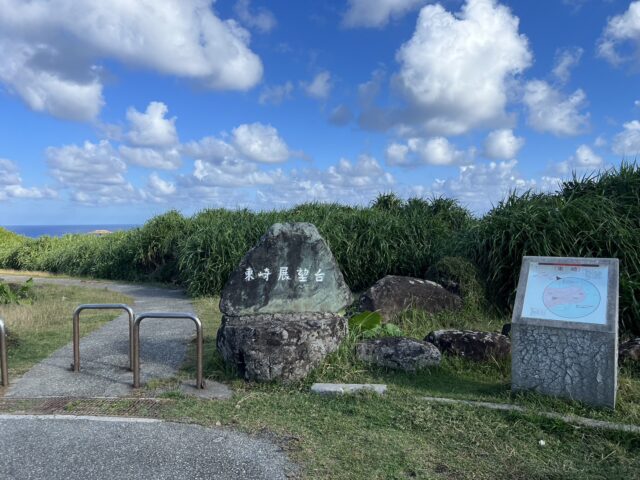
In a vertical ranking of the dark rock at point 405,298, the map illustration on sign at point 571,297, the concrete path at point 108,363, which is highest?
the map illustration on sign at point 571,297

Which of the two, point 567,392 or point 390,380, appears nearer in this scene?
point 567,392

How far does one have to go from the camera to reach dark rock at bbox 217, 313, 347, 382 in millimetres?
5195

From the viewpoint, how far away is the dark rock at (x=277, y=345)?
17.0 feet

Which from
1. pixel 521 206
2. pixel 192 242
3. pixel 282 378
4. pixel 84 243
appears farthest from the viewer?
pixel 84 243

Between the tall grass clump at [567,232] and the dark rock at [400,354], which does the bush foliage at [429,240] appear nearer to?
the tall grass clump at [567,232]

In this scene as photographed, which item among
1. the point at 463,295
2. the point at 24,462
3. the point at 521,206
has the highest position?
the point at 521,206

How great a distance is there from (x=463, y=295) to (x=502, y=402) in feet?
13.3

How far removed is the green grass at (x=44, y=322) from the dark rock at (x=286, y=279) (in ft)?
7.53

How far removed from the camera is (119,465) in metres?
3.45

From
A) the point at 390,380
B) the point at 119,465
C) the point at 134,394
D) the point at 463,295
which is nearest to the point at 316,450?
the point at 119,465

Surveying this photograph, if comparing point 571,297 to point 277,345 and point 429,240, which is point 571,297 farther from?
point 429,240

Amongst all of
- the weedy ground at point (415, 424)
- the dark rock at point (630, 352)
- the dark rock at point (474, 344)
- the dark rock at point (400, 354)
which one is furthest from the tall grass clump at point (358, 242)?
the weedy ground at point (415, 424)

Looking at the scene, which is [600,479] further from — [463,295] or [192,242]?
[192,242]

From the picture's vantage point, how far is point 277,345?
205 inches
